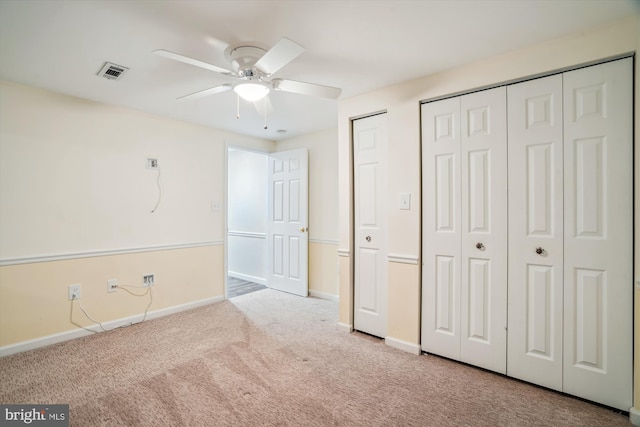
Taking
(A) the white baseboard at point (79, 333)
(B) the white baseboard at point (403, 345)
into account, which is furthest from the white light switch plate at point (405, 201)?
(A) the white baseboard at point (79, 333)

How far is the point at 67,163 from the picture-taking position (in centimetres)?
279

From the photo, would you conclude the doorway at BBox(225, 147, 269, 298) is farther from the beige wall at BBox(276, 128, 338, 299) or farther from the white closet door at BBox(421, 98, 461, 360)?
the white closet door at BBox(421, 98, 461, 360)

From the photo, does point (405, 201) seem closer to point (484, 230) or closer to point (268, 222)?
point (484, 230)

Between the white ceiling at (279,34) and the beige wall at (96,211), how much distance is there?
1.48ft

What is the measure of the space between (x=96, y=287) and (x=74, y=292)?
18cm

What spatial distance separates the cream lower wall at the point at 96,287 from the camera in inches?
99.2

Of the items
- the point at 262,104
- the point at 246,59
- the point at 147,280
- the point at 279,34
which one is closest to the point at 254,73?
the point at 246,59

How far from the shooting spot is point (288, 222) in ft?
14.5

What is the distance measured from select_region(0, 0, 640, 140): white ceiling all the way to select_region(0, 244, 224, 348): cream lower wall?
5.39 ft

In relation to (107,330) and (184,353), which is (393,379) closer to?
(184,353)

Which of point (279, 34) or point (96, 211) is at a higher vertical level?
point (279, 34)

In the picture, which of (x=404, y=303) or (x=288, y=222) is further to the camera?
(x=288, y=222)

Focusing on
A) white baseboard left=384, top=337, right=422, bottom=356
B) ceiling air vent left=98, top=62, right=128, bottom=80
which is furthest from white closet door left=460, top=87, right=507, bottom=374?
ceiling air vent left=98, top=62, right=128, bottom=80

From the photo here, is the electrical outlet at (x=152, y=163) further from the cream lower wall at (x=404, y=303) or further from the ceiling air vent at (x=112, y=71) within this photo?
the cream lower wall at (x=404, y=303)
